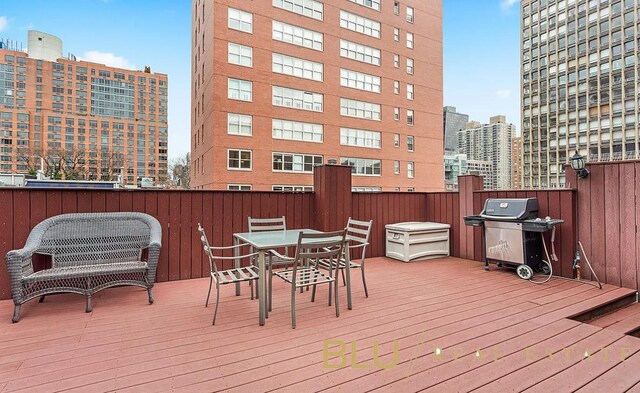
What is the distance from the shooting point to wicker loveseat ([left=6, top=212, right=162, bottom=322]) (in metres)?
2.99

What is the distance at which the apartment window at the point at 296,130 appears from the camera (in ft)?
62.5

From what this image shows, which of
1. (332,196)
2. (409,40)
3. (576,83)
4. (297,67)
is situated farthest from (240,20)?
(576,83)

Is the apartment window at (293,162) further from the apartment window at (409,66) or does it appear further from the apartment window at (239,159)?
the apartment window at (409,66)

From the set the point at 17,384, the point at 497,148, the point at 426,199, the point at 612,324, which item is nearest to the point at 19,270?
the point at 17,384

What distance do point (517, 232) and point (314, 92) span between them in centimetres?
1793

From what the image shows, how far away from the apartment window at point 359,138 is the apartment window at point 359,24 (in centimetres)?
712

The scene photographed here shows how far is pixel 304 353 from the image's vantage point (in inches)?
87.4

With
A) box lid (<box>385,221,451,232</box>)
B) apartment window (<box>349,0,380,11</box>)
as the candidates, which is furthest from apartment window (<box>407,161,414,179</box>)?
box lid (<box>385,221,451,232</box>)

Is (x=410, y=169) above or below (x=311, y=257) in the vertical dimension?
above

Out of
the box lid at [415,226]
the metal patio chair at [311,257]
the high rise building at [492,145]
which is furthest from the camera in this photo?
the high rise building at [492,145]

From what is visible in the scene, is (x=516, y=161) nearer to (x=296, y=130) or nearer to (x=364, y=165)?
(x=364, y=165)

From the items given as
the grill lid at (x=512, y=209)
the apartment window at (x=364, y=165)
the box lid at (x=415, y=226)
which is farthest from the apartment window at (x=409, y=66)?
the grill lid at (x=512, y=209)

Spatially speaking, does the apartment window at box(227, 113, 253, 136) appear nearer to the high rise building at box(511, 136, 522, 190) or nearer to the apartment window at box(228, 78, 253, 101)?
the apartment window at box(228, 78, 253, 101)

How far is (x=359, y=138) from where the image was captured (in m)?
21.9
